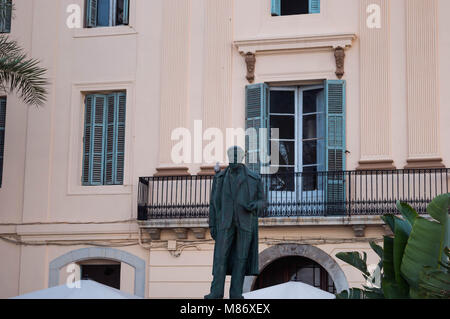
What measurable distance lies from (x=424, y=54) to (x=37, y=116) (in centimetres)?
793

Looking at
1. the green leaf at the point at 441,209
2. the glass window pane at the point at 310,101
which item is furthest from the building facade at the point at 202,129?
the green leaf at the point at 441,209

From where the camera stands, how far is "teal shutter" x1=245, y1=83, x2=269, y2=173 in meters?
20.0

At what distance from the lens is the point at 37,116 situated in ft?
69.9

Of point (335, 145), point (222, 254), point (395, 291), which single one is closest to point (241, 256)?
point (222, 254)

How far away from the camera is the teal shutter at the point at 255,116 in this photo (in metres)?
20.0

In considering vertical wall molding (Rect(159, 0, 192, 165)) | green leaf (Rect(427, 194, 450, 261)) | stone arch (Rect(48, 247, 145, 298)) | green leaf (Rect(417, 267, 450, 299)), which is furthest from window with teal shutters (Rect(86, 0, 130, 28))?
green leaf (Rect(417, 267, 450, 299))

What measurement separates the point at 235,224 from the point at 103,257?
28.2ft

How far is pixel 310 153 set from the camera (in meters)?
20.1

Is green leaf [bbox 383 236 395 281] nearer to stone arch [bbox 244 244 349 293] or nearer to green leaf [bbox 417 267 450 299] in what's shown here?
green leaf [bbox 417 267 450 299]

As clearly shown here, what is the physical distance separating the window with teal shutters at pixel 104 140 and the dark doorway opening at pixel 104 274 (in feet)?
5.55

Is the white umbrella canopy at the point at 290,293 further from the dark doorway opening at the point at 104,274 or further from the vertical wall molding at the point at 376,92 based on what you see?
the dark doorway opening at the point at 104,274

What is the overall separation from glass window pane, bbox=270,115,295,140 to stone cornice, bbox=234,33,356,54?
4.38 feet

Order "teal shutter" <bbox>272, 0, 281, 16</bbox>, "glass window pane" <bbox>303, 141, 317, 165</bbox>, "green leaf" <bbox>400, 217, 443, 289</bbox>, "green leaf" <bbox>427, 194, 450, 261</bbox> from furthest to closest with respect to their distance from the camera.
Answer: "teal shutter" <bbox>272, 0, 281, 16</bbox>
"glass window pane" <bbox>303, 141, 317, 165</bbox>
"green leaf" <bbox>400, 217, 443, 289</bbox>
"green leaf" <bbox>427, 194, 450, 261</bbox>
